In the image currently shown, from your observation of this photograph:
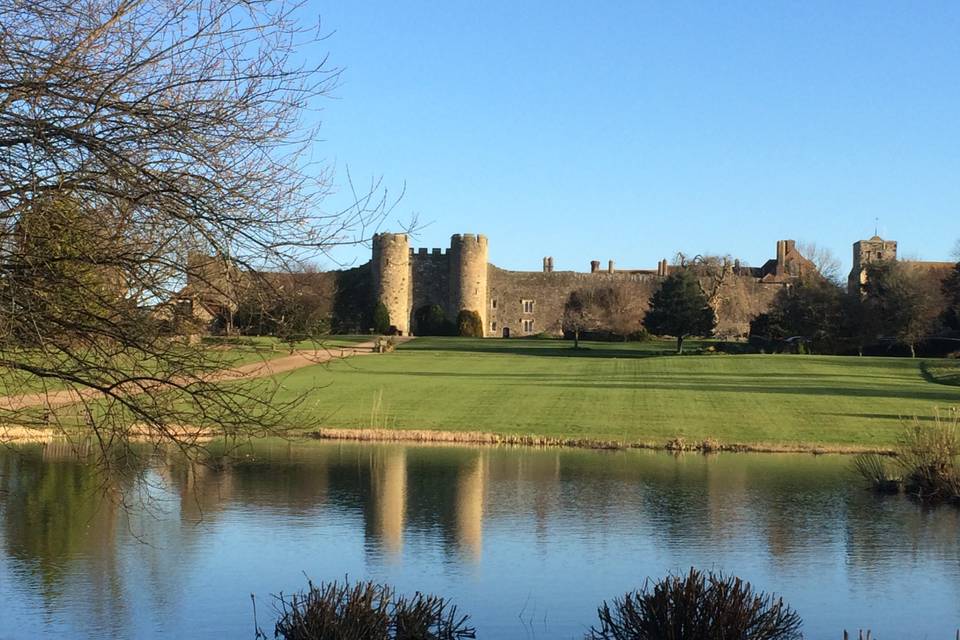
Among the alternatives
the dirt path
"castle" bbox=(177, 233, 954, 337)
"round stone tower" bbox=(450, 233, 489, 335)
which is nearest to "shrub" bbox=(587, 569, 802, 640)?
the dirt path

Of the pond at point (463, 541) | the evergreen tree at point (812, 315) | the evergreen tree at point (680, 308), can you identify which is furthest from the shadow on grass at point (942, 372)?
the pond at point (463, 541)

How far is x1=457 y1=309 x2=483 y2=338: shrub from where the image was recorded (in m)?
67.8

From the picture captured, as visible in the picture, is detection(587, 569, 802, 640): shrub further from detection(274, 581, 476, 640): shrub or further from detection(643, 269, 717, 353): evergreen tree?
detection(643, 269, 717, 353): evergreen tree

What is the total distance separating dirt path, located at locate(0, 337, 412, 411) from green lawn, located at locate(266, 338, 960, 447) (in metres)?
0.82

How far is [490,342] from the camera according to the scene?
197 ft

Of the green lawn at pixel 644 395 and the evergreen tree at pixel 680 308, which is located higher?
the evergreen tree at pixel 680 308

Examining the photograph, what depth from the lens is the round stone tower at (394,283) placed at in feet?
211

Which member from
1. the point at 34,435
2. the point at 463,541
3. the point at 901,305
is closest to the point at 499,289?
the point at 901,305

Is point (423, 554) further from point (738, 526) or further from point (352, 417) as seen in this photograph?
point (352, 417)

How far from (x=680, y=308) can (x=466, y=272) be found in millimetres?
16795

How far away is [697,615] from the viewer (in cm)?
915

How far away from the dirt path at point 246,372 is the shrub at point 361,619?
177 centimetres

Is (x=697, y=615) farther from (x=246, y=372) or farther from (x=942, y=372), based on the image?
(x=942, y=372)

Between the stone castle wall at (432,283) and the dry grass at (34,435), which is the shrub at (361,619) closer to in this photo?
the dry grass at (34,435)
